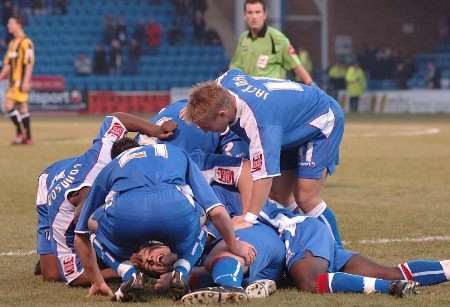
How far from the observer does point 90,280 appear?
7465 mm

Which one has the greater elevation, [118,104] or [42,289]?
[42,289]

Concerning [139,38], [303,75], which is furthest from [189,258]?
[139,38]

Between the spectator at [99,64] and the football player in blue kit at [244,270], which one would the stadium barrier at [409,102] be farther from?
the football player in blue kit at [244,270]

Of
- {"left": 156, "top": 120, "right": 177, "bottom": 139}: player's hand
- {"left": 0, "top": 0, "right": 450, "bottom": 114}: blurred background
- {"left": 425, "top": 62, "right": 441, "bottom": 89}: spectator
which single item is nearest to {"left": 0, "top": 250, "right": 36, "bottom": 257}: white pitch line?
{"left": 156, "top": 120, "right": 177, "bottom": 139}: player's hand

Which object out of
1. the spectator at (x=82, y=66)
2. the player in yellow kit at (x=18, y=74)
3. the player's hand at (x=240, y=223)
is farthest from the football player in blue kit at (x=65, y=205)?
the spectator at (x=82, y=66)

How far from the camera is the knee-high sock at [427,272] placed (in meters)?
7.38

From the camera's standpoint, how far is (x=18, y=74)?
22.3 m

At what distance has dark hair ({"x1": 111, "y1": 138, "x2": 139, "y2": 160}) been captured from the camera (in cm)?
751

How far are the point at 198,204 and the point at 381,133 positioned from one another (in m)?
18.3

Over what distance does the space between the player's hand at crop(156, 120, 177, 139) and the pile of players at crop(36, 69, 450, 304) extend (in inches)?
0.4

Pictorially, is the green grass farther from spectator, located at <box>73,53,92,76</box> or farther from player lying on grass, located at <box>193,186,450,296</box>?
spectator, located at <box>73,53,92,76</box>

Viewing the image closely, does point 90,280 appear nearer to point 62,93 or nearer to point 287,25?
point 62,93

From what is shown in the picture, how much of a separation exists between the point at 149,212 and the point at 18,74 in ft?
53.1

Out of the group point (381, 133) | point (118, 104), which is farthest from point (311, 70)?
point (381, 133)
